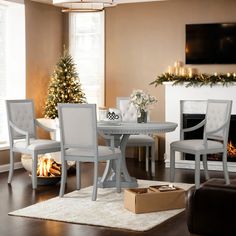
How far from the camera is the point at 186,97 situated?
872cm

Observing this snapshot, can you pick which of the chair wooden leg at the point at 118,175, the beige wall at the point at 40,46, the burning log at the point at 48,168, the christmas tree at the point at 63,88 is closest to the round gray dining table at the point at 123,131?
the chair wooden leg at the point at 118,175

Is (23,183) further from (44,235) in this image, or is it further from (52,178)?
(44,235)

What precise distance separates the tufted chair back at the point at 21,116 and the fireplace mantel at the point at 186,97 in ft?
7.28

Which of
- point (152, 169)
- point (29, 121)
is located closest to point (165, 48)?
point (152, 169)

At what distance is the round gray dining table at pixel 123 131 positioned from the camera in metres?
6.39

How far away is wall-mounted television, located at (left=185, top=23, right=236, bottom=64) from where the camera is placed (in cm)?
868

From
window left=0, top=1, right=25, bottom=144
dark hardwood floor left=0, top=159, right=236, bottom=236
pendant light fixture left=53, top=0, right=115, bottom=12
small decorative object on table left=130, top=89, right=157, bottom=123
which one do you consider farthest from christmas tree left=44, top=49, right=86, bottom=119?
small decorative object on table left=130, top=89, right=157, bottom=123

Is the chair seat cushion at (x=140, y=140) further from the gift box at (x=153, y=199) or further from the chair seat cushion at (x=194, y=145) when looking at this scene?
the gift box at (x=153, y=199)

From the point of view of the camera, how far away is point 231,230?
3.81 meters

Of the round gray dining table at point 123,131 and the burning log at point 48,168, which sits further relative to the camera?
the burning log at point 48,168

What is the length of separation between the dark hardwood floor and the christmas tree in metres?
1.06

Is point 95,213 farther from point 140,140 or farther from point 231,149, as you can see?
point 231,149

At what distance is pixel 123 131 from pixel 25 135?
1548mm

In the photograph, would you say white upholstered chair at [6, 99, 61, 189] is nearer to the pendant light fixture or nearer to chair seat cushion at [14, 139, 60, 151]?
chair seat cushion at [14, 139, 60, 151]
